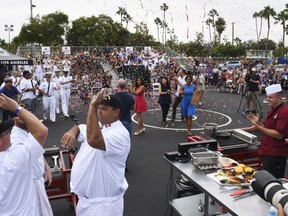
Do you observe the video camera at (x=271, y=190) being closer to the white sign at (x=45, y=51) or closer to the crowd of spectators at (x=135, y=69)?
the crowd of spectators at (x=135, y=69)

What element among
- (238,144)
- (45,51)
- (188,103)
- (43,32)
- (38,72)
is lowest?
(238,144)

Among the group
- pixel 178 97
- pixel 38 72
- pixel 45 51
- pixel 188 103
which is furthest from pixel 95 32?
pixel 188 103

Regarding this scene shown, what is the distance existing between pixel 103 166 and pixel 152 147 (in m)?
5.62

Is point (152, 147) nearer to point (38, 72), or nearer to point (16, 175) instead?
point (16, 175)

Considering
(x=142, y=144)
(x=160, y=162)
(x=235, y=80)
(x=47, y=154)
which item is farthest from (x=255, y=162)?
(x=235, y=80)

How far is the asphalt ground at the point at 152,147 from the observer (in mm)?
5293

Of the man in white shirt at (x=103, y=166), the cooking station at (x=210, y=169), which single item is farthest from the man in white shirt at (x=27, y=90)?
the man in white shirt at (x=103, y=166)

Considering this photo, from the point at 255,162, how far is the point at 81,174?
4344 millimetres

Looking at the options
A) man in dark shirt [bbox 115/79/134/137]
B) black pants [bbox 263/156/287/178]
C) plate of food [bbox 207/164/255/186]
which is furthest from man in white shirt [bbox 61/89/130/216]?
man in dark shirt [bbox 115/79/134/137]

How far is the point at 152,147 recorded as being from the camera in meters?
8.57

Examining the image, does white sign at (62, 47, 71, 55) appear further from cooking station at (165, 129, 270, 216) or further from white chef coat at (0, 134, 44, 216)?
white chef coat at (0, 134, 44, 216)

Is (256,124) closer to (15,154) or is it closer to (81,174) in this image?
(81,174)

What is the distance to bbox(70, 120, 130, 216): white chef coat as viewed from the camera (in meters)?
3.00

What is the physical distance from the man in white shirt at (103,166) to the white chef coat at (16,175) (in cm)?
54
